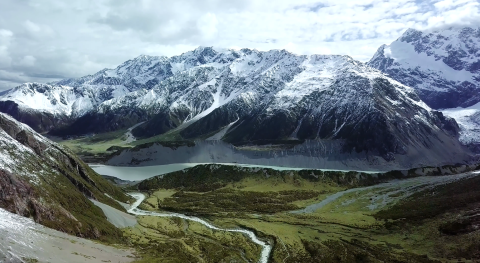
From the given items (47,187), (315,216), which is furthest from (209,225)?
(47,187)

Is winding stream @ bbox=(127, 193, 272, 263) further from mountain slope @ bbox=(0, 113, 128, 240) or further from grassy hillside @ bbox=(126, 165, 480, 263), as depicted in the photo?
mountain slope @ bbox=(0, 113, 128, 240)

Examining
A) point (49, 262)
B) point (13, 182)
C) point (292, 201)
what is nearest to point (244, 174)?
point (292, 201)

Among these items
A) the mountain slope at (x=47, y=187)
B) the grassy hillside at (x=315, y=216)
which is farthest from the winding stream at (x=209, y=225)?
the mountain slope at (x=47, y=187)

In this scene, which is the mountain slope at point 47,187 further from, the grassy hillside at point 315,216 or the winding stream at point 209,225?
the winding stream at point 209,225

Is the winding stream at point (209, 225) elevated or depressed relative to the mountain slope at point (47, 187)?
depressed

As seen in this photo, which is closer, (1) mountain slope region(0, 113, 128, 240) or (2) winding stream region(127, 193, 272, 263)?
(1) mountain slope region(0, 113, 128, 240)

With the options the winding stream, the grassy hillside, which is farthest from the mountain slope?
the winding stream

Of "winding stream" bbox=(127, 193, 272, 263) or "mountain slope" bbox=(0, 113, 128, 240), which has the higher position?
"mountain slope" bbox=(0, 113, 128, 240)

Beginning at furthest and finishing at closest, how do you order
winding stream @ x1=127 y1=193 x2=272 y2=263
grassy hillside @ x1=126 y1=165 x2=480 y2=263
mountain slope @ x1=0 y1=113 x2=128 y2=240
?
winding stream @ x1=127 y1=193 x2=272 y2=263
grassy hillside @ x1=126 y1=165 x2=480 y2=263
mountain slope @ x1=0 y1=113 x2=128 y2=240
